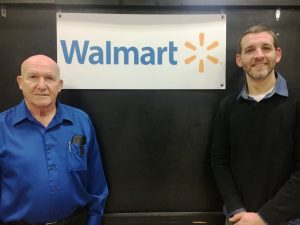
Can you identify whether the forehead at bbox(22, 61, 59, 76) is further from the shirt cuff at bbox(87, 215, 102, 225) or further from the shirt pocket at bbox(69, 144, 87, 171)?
the shirt cuff at bbox(87, 215, 102, 225)

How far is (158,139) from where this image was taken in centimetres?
161

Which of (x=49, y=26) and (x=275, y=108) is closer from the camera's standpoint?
(x=275, y=108)

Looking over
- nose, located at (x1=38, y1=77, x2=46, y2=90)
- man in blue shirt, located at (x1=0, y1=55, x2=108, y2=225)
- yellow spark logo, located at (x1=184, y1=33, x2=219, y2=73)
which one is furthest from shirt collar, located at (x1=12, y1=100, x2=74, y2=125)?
yellow spark logo, located at (x1=184, y1=33, x2=219, y2=73)

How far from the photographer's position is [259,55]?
50.4 inches

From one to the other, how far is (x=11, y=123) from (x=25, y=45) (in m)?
0.45

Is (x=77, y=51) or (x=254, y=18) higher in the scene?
(x=254, y=18)

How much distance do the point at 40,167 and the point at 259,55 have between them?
1.02 meters

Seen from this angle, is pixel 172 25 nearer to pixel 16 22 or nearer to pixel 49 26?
pixel 49 26

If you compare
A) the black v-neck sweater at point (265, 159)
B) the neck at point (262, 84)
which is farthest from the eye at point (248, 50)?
the black v-neck sweater at point (265, 159)

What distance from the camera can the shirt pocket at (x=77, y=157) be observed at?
132 centimetres

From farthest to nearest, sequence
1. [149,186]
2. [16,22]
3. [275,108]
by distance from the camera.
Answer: [149,186] < [16,22] < [275,108]

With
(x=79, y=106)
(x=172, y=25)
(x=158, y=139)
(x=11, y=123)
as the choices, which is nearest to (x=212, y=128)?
(x=158, y=139)

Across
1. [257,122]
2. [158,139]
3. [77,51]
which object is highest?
[77,51]

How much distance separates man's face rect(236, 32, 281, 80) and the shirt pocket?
81cm
